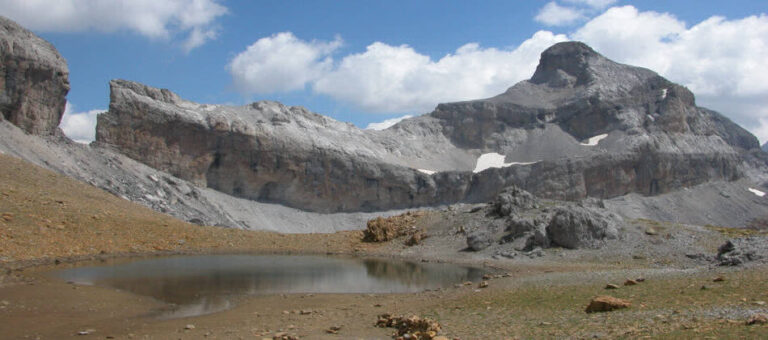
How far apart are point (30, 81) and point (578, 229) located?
49515 mm

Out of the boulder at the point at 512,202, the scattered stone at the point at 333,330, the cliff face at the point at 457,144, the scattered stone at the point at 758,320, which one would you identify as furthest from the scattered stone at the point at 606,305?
the cliff face at the point at 457,144

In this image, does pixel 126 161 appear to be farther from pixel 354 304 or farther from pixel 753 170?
pixel 753 170

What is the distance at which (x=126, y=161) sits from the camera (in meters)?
61.2

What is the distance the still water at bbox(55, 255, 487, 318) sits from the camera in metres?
19.2

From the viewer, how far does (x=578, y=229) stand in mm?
32844

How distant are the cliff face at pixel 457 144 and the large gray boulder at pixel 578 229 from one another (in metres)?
48.2

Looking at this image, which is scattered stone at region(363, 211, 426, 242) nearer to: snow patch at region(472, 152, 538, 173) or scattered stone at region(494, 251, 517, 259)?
scattered stone at region(494, 251, 517, 259)

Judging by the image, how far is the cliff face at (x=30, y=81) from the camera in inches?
2009

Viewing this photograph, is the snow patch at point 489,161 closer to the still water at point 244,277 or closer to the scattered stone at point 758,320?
the still water at point 244,277

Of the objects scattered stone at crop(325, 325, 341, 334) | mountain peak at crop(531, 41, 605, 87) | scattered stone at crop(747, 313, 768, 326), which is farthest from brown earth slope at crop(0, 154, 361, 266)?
mountain peak at crop(531, 41, 605, 87)

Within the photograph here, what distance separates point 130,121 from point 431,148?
166 feet

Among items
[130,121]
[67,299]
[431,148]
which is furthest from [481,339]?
[431,148]

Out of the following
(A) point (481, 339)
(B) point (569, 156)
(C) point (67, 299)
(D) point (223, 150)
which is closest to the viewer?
(A) point (481, 339)

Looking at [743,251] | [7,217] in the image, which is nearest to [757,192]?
[743,251]
